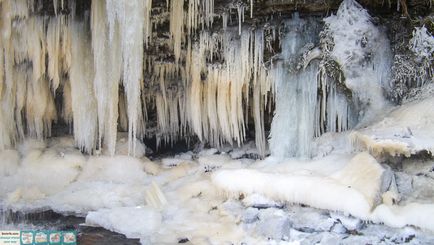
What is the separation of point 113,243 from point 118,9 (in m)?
3.56

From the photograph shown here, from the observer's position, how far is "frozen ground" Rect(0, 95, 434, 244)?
22.1ft

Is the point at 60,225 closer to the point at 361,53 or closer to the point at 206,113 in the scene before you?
the point at 206,113

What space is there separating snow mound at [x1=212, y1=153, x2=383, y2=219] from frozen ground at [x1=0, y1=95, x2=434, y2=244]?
0.05 ft

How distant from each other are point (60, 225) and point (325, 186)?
3.95 meters

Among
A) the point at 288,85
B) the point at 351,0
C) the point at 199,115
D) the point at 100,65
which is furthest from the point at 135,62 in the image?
the point at 351,0

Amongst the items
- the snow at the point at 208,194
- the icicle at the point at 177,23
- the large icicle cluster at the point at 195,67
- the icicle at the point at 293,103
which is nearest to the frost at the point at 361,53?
the large icicle cluster at the point at 195,67

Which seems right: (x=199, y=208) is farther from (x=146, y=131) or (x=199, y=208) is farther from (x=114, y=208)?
(x=146, y=131)

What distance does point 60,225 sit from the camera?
26.8ft

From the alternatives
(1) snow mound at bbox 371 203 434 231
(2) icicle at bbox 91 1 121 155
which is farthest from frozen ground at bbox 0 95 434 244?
(2) icicle at bbox 91 1 121 155

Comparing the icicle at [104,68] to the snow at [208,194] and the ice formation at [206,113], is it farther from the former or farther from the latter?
the snow at [208,194]

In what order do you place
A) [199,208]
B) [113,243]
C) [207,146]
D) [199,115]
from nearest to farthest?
1. [113,243]
2. [199,208]
3. [199,115]
4. [207,146]

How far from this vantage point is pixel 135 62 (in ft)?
29.4

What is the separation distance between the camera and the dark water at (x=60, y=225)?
299 inches

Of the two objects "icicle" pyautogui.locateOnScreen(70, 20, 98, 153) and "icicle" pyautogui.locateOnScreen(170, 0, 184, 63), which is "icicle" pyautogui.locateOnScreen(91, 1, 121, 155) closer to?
"icicle" pyautogui.locateOnScreen(70, 20, 98, 153)
